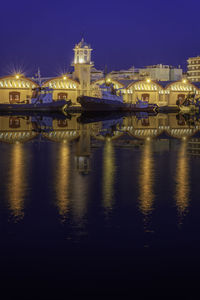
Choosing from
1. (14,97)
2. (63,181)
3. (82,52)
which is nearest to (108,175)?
(63,181)

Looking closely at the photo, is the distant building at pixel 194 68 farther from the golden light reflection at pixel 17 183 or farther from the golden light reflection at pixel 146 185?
the golden light reflection at pixel 17 183

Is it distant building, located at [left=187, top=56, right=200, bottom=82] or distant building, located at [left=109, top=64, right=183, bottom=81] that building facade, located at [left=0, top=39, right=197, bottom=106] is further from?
distant building, located at [left=187, top=56, right=200, bottom=82]

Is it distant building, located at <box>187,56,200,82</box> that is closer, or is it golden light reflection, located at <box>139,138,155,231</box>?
golden light reflection, located at <box>139,138,155,231</box>

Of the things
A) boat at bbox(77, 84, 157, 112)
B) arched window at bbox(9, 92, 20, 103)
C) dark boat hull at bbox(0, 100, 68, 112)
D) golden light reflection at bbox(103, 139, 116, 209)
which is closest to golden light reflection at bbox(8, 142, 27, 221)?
golden light reflection at bbox(103, 139, 116, 209)

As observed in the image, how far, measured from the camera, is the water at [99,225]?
226 inches

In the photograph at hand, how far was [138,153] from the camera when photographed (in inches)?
705

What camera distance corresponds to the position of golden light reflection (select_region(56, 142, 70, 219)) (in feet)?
29.3

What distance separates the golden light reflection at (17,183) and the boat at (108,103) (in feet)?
156

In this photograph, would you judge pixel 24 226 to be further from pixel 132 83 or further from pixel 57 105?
pixel 132 83

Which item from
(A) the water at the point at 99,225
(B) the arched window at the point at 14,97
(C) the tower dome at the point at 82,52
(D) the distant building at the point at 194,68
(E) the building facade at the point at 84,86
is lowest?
(A) the water at the point at 99,225

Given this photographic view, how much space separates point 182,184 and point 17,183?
4129 mm

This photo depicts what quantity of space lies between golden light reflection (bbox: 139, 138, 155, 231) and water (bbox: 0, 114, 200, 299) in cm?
2

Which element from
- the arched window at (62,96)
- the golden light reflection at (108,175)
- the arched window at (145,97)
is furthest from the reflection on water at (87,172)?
the arched window at (145,97)

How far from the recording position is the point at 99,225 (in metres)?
7.73
